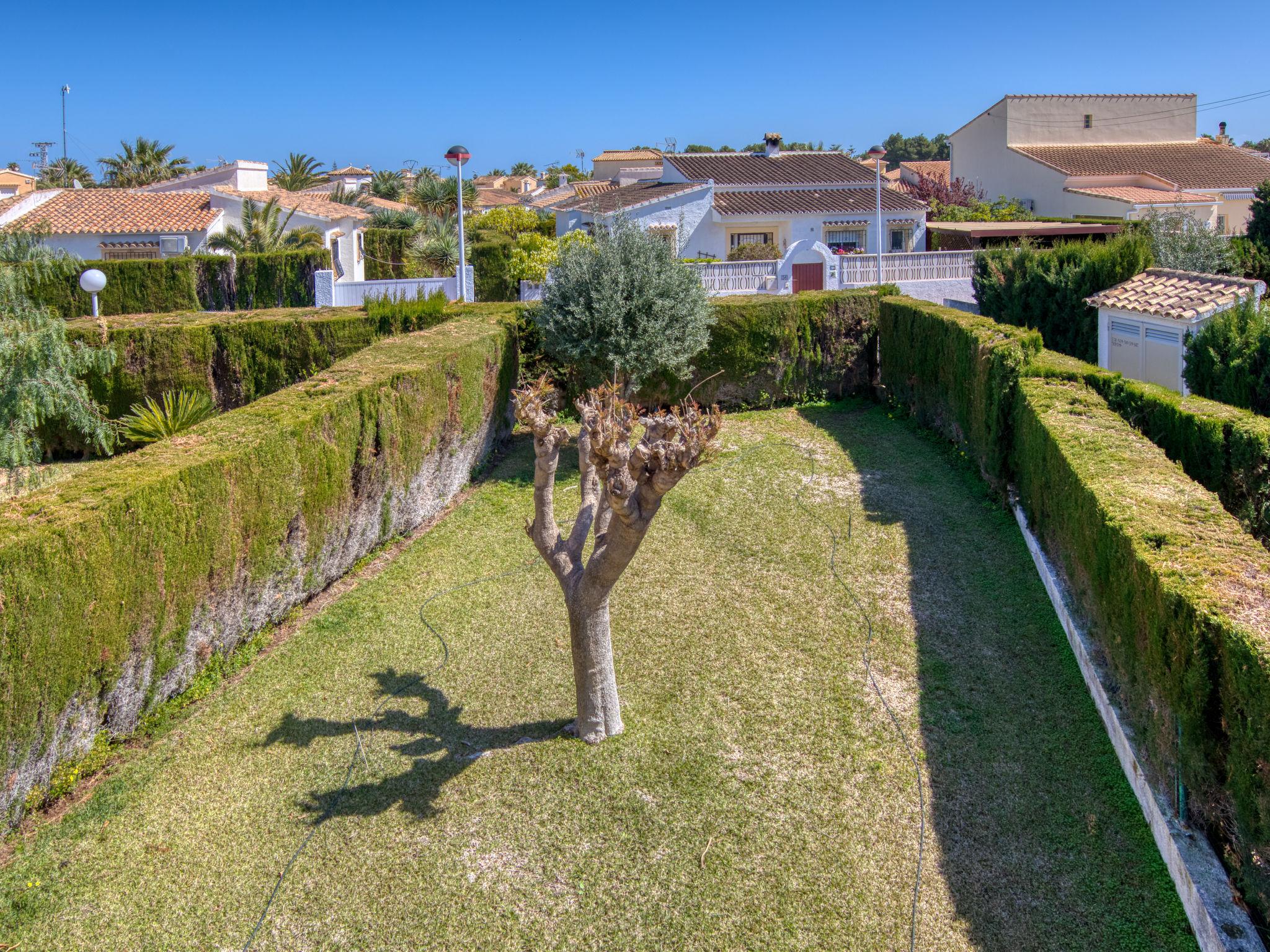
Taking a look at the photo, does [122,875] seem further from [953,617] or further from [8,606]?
[953,617]

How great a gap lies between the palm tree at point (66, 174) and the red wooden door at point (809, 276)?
209ft

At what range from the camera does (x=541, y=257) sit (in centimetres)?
3088

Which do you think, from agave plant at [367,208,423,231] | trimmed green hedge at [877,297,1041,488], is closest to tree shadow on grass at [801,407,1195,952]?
→ trimmed green hedge at [877,297,1041,488]

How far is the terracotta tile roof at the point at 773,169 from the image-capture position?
41.2 m

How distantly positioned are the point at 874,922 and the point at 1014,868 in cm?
101

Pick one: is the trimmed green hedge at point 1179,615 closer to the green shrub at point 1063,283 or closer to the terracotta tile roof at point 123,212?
the green shrub at point 1063,283

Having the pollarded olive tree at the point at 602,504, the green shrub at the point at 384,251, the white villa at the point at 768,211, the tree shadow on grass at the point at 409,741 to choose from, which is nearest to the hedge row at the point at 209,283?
the green shrub at the point at 384,251

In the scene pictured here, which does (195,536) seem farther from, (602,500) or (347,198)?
(347,198)

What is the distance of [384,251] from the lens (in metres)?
41.4

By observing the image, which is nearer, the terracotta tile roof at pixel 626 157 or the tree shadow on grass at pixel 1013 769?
the tree shadow on grass at pixel 1013 769

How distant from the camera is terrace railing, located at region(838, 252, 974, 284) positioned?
1163 inches

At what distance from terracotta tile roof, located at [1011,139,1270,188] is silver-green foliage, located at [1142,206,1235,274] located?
22.6m

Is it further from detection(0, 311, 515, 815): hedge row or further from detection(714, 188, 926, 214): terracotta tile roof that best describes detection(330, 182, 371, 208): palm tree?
detection(0, 311, 515, 815): hedge row

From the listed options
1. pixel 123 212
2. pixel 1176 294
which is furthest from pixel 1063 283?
pixel 123 212
